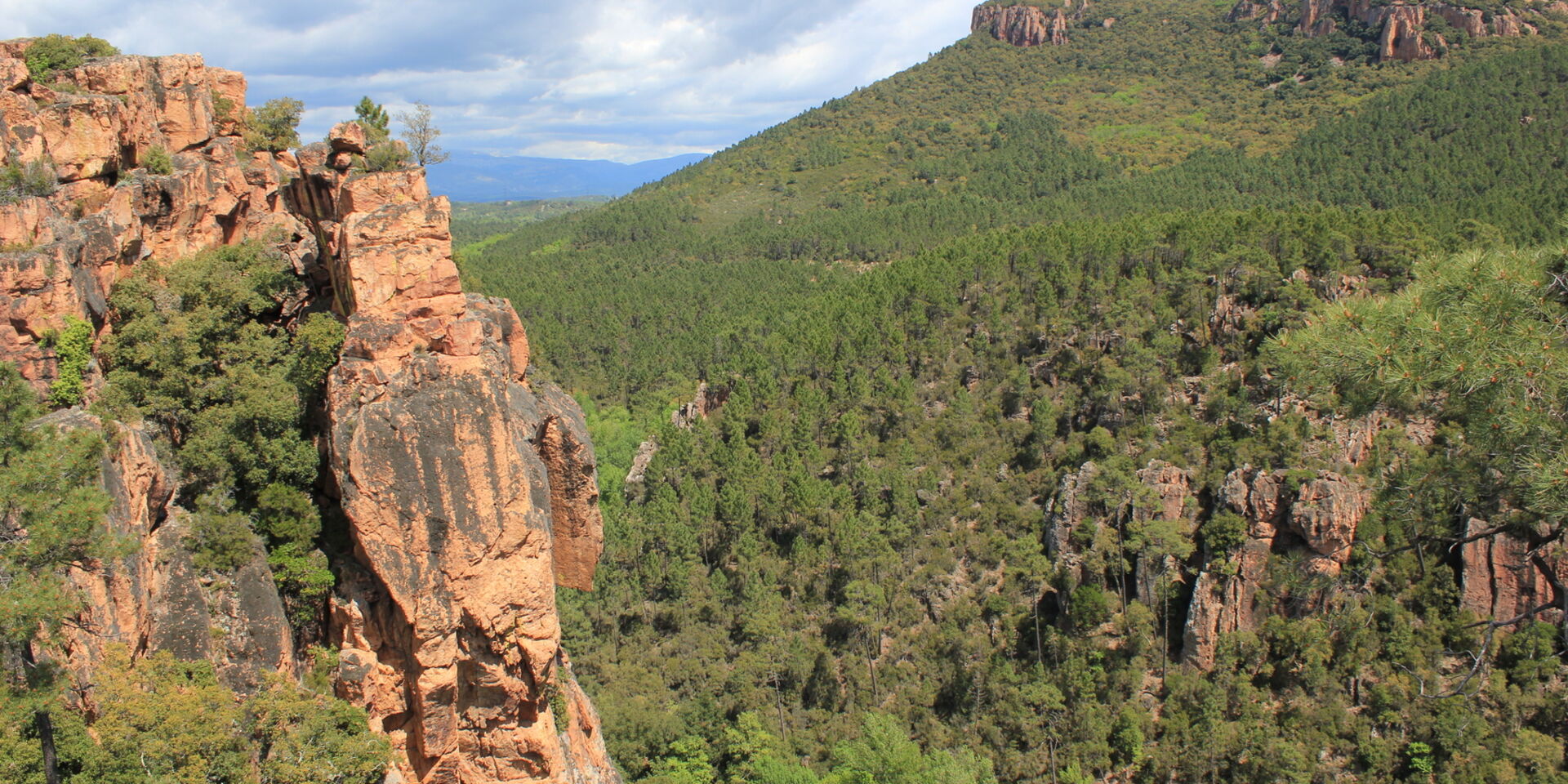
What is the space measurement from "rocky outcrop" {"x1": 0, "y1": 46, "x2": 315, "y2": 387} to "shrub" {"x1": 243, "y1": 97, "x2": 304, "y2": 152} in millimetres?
568

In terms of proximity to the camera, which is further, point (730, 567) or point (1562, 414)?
point (730, 567)

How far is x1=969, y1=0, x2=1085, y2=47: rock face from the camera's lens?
18429cm

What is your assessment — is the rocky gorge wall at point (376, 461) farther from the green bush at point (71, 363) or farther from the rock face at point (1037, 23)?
the rock face at point (1037, 23)

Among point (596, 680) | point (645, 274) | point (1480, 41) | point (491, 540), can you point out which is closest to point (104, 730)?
point (491, 540)

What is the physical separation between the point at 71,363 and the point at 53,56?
1104cm

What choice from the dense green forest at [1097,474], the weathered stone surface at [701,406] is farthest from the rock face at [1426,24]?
the weathered stone surface at [701,406]

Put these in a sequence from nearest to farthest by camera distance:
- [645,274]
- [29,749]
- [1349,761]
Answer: [29,749], [1349,761], [645,274]

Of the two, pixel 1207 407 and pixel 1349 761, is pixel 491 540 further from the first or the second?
pixel 1207 407

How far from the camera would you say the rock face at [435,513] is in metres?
16.8

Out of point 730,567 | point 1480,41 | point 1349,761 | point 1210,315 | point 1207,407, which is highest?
point 1480,41

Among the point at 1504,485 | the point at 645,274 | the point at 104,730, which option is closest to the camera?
the point at 1504,485

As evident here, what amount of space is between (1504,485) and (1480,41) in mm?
151575

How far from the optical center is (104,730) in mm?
12469

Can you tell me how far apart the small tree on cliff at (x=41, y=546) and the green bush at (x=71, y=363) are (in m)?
2.81
